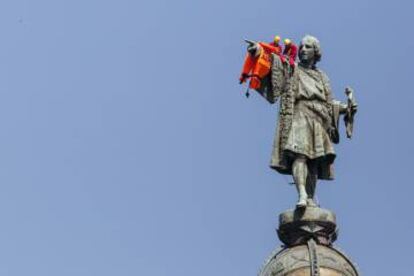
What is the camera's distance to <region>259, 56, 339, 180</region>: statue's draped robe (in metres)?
23.0

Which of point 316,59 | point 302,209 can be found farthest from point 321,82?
point 302,209

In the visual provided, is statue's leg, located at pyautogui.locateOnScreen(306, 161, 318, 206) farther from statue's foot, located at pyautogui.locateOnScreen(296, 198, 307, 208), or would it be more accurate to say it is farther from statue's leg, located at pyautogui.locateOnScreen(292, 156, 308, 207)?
statue's foot, located at pyautogui.locateOnScreen(296, 198, 307, 208)

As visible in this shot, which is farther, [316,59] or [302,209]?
[316,59]

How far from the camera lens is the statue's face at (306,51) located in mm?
23859

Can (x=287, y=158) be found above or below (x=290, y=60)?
below

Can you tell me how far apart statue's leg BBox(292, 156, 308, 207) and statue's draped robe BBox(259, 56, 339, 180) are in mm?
137

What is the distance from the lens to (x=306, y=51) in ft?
78.3

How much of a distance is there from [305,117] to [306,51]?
1.47 metres

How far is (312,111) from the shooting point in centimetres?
2345

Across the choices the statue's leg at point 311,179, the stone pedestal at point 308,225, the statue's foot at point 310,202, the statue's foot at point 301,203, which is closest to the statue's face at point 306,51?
the statue's leg at point 311,179

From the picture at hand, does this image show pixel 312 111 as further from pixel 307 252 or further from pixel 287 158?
pixel 307 252

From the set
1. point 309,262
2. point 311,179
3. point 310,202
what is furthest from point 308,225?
point 311,179

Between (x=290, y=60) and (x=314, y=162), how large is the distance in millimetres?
2169

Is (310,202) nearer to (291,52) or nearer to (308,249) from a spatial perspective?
(308,249)
